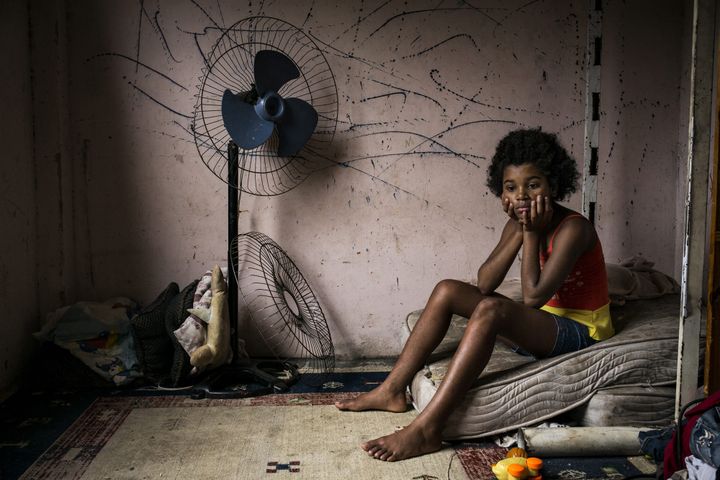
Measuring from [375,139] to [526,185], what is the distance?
1.26 meters

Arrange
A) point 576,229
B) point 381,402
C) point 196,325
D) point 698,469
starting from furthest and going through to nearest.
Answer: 1. point 196,325
2. point 381,402
3. point 576,229
4. point 698,469

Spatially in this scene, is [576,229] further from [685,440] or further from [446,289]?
[685,440]

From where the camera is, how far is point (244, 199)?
3.68 m

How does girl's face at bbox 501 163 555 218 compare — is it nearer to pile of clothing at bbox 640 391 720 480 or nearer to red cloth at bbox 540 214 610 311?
red cloth at bbox 540 214 610 311

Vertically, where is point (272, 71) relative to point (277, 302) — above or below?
above

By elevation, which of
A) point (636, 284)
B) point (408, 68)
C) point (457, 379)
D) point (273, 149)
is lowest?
point (457, 379)

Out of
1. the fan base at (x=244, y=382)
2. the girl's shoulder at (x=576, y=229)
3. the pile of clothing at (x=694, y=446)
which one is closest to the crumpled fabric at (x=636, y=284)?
the girl's shoulder at (x=576, y=229)

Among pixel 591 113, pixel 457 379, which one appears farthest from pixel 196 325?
pixel 591 113

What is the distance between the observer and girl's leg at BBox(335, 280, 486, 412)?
9.08ft

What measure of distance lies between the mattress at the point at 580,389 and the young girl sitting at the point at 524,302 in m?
0.08

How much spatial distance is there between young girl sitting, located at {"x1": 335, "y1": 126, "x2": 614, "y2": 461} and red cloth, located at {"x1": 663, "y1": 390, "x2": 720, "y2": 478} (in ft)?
2.02

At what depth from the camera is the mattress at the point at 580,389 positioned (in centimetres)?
254

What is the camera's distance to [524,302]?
8.68ft

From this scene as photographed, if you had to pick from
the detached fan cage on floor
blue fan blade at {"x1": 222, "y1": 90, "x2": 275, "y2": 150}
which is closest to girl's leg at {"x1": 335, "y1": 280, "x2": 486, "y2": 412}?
the detached fan cage on floor
